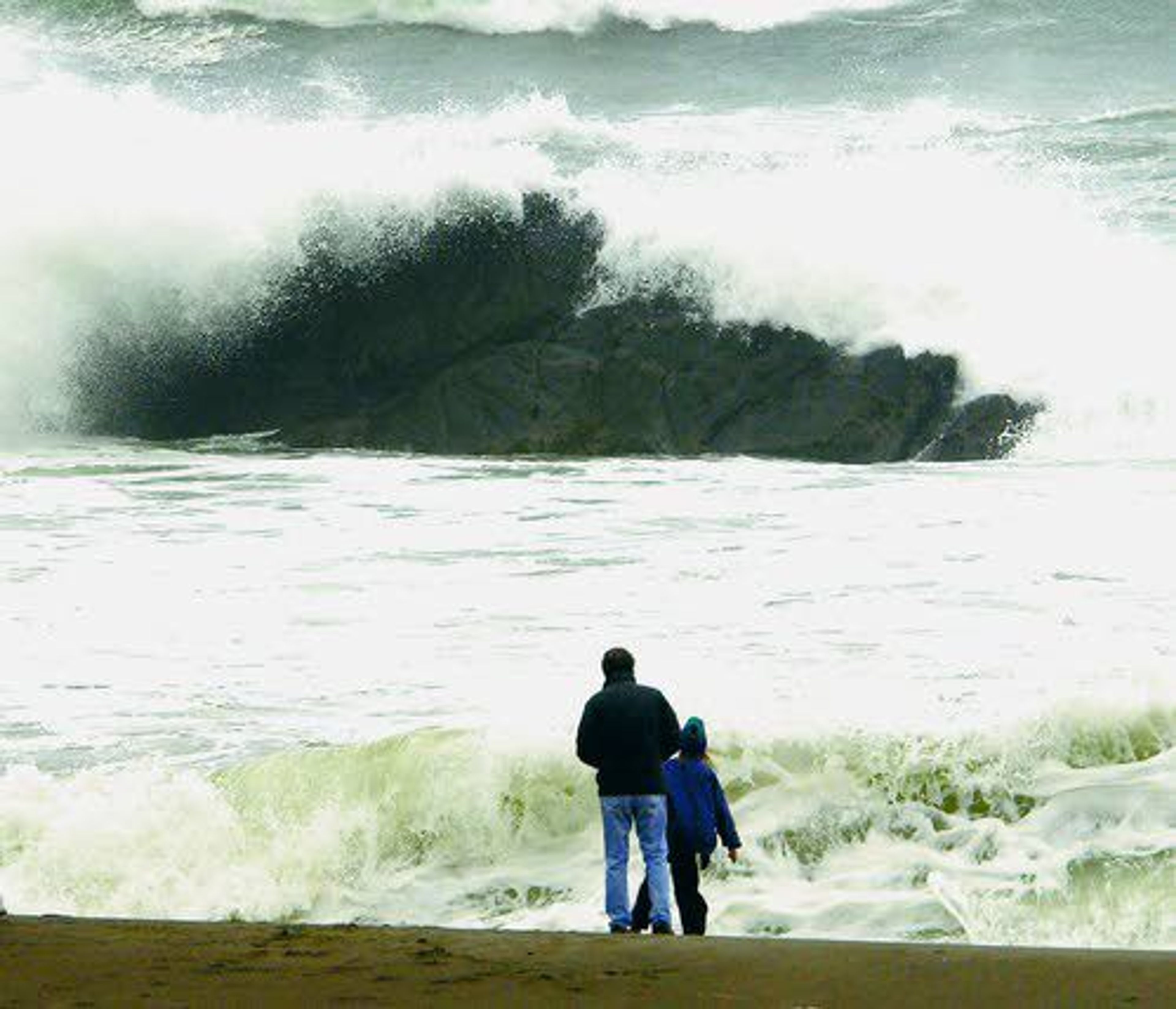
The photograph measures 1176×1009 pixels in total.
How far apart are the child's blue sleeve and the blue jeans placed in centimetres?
24

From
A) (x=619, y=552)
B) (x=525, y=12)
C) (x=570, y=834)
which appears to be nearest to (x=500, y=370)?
(x=619, y=552)

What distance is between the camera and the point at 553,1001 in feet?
20.0

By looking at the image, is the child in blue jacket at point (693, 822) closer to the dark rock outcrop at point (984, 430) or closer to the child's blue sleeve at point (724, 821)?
the child's blue sleeve at point (724, 821)

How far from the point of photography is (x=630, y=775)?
7.73 meters

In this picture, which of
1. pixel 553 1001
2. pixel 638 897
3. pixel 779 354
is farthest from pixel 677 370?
pixel 553 1001

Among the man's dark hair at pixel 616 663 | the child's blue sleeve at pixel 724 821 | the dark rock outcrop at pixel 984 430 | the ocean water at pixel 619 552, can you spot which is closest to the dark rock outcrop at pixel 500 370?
the dark rock outcrop at pixel 984 430

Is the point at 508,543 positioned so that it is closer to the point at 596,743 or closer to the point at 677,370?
the point at 677,370

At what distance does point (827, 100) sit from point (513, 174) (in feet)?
32.8

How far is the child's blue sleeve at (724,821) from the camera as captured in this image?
794 cm

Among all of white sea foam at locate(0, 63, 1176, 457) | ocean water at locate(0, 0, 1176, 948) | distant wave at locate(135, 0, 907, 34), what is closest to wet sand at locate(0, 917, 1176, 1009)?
ocean water at locate(0, 0, 1176, 948)

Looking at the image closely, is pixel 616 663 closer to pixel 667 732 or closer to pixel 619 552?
Answer: pixel 667 732

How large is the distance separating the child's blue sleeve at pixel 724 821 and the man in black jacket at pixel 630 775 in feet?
0.82

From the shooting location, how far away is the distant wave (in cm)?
3403

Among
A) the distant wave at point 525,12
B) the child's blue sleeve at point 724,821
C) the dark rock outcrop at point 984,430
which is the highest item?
the distant wave at point 525,12
